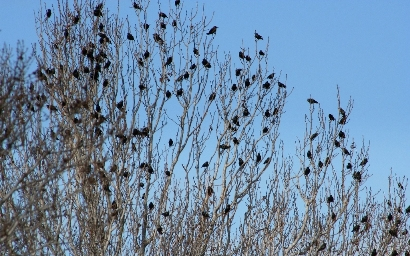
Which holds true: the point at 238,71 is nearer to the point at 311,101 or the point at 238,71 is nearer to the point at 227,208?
the point at 311,101

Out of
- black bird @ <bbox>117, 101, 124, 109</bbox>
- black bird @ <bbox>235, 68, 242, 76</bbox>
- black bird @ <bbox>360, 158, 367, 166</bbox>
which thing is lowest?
black bird @ <bbox>360, 158, 367, 166</bbox>

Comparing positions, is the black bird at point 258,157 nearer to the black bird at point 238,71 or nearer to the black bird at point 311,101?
the black bird at point 311,101

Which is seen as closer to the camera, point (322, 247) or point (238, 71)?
point (322, 247)

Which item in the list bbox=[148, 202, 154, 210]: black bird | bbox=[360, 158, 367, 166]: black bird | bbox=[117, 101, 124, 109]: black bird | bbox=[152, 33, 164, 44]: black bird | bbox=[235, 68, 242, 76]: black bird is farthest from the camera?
bbox=[235, 68, 242, 76]: black bird

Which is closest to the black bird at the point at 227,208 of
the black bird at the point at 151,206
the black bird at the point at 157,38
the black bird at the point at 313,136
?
the black bird at the point at 151,206

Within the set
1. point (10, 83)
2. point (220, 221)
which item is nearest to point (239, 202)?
point (220, 221)

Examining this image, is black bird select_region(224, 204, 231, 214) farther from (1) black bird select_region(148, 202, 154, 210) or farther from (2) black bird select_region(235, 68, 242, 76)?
(2) black bird select_region(235, 68, 242, 76)

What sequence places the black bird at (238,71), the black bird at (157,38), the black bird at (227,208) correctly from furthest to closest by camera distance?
the black bird at (238,71) → the black bird at (157,38) → the black bird at (227,208)

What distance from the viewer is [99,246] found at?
43.7 ft

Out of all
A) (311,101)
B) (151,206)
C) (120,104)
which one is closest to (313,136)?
(311,101)

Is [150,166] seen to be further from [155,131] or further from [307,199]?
[307,199]

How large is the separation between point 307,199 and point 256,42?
3.35 metres

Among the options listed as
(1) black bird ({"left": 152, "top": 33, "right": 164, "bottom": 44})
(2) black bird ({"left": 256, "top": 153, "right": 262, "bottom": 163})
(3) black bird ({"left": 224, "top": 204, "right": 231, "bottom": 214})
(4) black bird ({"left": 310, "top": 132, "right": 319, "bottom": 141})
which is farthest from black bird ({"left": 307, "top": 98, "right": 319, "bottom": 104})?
(1) black bird ({"left": 152, "top": 33, "right": 164, "bottom": 44})

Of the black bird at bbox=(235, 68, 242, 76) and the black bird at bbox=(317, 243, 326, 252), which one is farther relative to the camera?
the black bird at bbox=(235, 68, 242, 76)
